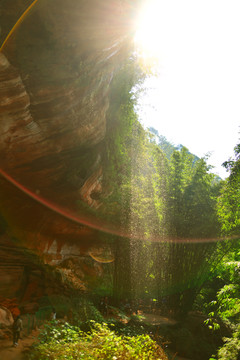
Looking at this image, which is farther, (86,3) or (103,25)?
(103,25)

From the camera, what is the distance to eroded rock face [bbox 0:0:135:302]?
5855mm

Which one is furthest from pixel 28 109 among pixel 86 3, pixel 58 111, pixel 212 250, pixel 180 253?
pixel 212 250

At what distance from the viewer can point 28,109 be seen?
6398 mm

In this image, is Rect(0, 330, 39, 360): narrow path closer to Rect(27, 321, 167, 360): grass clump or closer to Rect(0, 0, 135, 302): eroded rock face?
Rect(27, 321, 167, 360): grass clump

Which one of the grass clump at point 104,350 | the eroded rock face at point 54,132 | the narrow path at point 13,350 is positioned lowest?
the narrow path at point 13,350

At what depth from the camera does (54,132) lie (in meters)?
7.36

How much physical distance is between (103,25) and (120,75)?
12.7 feet

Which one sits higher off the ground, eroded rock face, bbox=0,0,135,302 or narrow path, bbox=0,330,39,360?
eroded rock face, bbox=0,0,135,302

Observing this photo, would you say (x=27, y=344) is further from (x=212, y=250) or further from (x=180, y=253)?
(x=212, y=250)

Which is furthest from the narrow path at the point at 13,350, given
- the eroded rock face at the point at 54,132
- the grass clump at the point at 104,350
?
the eroded rock face at the point at 54,132

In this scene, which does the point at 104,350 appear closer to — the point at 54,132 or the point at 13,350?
the point at 13,350

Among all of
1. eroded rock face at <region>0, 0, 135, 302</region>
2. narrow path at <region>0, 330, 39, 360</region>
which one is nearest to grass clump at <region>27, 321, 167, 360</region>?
narrow path at <region>0, 330, 39, 360</region>

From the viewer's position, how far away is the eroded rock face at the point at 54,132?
5.86 metres

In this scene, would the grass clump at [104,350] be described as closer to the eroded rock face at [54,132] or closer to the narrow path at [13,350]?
the narrow path at [13,350]
